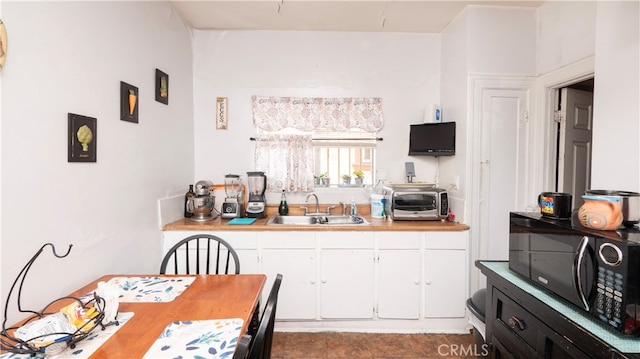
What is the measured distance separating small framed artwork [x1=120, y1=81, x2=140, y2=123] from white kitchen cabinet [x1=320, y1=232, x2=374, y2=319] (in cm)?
157

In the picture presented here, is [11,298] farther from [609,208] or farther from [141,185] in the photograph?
[609,208]

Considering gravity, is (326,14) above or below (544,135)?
above

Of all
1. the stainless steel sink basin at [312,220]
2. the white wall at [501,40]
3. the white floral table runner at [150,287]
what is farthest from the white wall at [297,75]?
the white floral table runner at [150,287]

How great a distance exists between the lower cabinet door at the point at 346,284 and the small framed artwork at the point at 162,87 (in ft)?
5.76

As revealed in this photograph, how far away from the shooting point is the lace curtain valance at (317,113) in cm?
289

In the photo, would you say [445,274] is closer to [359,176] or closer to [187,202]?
[359,176]

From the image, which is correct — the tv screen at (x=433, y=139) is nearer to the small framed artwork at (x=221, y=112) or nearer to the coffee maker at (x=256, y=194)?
the coffee maker at (x=256, y=194)

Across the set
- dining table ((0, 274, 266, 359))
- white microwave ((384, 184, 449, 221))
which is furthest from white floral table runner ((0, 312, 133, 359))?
white microwave ((384, 184, 449, 221))

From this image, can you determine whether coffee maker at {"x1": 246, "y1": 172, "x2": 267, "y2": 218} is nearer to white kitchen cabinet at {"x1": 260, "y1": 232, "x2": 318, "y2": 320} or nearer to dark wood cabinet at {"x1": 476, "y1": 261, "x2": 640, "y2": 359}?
white kitchen cabinet at {"x1": 260, "y1": 232, "x2": 318, "y2": 320}

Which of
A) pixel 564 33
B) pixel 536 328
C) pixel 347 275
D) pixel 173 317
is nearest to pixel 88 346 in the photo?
pixel 173 317

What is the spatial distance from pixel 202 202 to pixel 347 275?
1383 mm

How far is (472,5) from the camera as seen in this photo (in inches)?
94.7

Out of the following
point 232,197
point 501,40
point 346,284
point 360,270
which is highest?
point 501,40

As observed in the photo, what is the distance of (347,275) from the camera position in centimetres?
238
